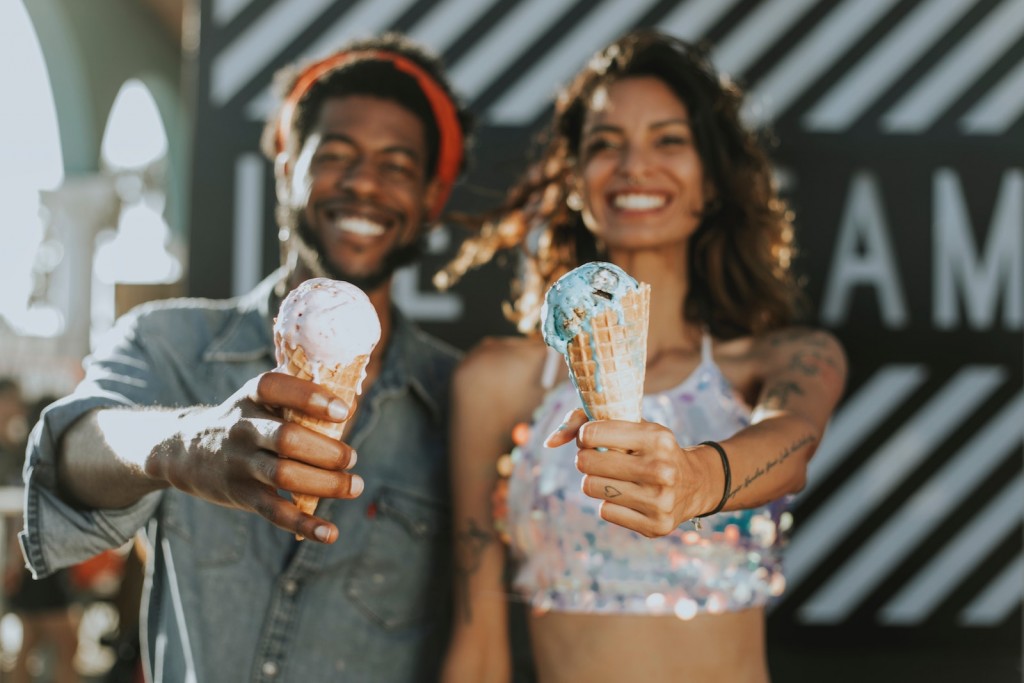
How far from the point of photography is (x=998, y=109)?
3.58 metres

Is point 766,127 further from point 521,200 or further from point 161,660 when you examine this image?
point 161,660

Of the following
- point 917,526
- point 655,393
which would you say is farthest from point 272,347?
point 917,526

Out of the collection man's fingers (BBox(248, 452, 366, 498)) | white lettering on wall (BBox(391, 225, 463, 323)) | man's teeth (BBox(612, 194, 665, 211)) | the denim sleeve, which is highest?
man's teeth (BBox(612, 194, 665, 211))

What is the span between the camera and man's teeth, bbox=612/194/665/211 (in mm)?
2219

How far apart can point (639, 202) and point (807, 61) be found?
1.71 m

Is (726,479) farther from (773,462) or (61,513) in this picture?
(61,513)

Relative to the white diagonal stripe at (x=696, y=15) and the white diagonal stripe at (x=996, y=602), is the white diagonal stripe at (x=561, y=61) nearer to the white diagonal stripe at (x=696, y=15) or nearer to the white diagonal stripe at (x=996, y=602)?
the white diagonal stripe at (x=696, y=15)

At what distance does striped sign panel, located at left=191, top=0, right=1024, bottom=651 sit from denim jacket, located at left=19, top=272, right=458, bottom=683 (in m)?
1.12

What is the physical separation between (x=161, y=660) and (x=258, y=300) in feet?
2.86

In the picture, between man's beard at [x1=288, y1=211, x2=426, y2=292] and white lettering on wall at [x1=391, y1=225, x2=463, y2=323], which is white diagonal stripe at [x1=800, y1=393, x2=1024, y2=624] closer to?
white lettering on wall at [x1=391, y1=225, x2=463, y2=323]

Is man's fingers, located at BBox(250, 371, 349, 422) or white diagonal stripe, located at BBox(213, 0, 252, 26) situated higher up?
white diagonal stripe, located at BBox(213, 0, 252, 26)

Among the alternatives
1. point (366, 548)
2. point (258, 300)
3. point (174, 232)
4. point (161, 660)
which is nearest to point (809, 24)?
point (258, 300)

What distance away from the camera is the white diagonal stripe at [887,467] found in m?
3.51

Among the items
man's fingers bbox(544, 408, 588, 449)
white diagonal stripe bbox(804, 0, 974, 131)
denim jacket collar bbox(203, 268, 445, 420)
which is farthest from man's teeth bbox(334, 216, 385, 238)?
white diagonal stripe bbox(804, 0, 974, 131)
